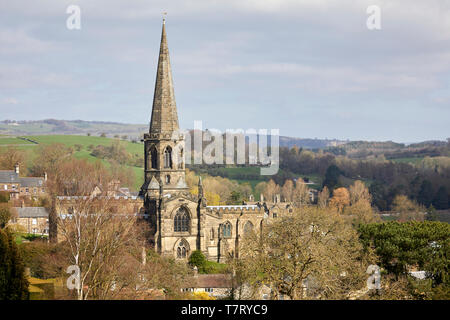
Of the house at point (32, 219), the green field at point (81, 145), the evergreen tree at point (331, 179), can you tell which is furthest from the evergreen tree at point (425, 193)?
the house at point (32, 219)

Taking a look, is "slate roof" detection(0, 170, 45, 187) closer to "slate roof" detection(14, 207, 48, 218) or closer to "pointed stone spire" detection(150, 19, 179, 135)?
"slate roof" detection(14, 207, 48, 218)

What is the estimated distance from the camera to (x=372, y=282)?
41188mm

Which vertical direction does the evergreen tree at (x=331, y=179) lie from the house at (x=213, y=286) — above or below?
above

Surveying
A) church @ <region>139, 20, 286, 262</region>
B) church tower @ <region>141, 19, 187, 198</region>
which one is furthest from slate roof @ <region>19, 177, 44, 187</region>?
church @ <region>139, 20, 286, 262</region>

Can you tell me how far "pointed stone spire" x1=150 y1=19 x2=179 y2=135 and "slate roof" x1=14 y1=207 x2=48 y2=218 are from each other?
69.2 ft

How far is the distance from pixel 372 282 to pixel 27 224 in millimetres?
50950

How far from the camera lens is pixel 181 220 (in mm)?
66000

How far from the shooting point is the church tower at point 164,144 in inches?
2726

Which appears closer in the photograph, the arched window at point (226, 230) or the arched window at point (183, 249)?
the arched window at point (183, 249)

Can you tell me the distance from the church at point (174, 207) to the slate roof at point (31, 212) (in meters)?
18.4

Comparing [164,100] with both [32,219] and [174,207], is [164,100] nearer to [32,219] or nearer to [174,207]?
[174,207]

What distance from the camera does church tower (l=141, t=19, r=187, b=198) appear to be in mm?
69250

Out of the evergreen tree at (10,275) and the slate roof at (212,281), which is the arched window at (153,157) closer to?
the slate roof at (212,281)
